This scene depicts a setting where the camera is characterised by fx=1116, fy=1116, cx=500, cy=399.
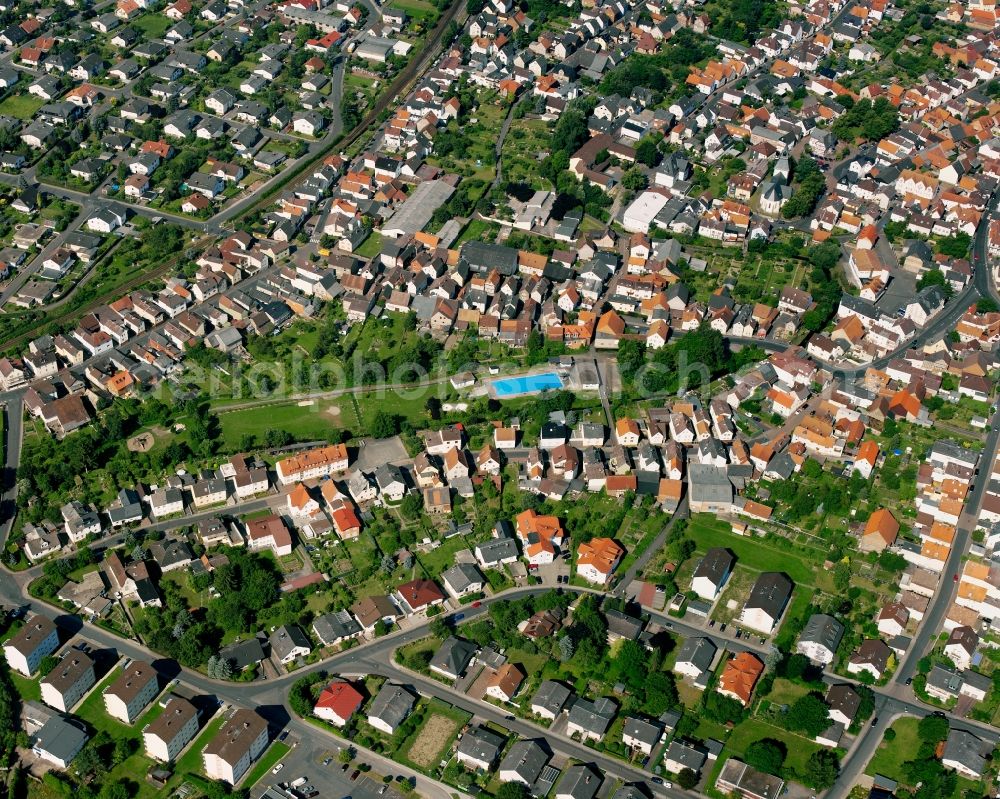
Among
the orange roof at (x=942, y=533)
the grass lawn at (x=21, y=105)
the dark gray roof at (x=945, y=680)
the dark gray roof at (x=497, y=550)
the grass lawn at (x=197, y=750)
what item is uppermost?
the orange roof at (x=942, y=533)

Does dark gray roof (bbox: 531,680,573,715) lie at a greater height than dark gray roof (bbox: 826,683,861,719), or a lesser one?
lesser

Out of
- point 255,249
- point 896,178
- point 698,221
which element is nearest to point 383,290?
point 255,249

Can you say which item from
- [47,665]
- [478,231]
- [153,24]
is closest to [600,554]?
[47,665]

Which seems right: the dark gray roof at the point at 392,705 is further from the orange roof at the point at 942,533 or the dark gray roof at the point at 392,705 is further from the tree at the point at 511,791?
the orange roof at the point at 942,533

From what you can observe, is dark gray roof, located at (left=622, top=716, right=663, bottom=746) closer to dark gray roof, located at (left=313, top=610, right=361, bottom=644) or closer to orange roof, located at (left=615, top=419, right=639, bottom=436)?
dark gray roof, located at (left=313, top=610, right=361, bottom=644)

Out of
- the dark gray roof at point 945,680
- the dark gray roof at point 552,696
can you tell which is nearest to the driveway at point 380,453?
the dark gray roof at point 552,696

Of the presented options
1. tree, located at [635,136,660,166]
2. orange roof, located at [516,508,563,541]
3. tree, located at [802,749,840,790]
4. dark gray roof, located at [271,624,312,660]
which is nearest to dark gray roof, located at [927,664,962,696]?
tree, located at [802,749,840,790]

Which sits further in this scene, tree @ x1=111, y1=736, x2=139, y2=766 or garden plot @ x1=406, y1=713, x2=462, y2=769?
garden plot @ x1=406, y1=713, x2=462, y2=769
